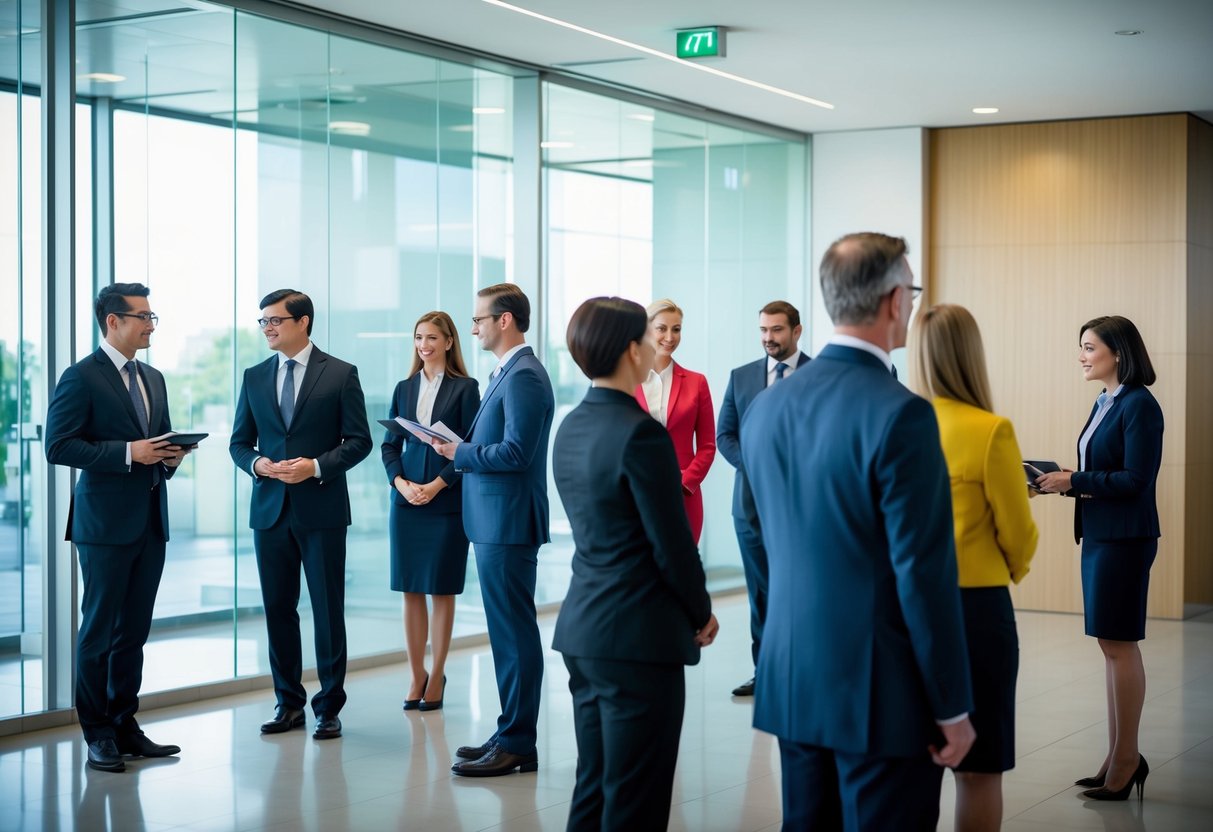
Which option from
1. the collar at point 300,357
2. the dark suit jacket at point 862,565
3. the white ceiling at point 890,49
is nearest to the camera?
the dark suit jacket at point 862,565

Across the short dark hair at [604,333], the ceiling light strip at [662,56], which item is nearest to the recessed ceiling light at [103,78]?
the ceiling light strip at [662,56]

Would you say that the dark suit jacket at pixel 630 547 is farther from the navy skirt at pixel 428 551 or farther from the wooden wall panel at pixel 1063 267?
the wooden wall panel at pixel 1063 267

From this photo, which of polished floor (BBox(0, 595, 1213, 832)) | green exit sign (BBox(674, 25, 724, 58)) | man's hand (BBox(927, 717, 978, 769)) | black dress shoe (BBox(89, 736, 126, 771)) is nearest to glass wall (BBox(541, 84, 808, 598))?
green exit sign (BBox(674, 25, 724, 58))

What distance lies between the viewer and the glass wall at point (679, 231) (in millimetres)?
9359

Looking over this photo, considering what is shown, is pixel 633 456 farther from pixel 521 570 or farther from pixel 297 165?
pixel 297 165

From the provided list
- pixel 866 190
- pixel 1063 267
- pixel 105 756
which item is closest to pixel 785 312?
pixel 105 756

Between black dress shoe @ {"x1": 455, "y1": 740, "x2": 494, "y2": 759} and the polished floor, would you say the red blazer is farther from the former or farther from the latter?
black dress shoe @ {"x1": 455, "y1": 740, "x2": 494, "y2": 759}

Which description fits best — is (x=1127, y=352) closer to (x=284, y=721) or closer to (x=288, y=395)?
(x=288, y=395)

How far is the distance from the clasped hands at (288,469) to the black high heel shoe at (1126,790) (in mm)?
3275

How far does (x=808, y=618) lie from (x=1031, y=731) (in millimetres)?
3890

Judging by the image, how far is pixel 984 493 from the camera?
134 inches

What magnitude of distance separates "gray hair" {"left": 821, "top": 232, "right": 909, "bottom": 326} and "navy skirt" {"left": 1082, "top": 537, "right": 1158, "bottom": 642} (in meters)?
2.54

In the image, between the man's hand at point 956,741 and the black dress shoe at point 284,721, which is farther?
the black dress shoe at point 284,721

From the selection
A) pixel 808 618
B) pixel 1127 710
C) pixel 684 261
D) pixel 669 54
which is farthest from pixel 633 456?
pixel 684 261
